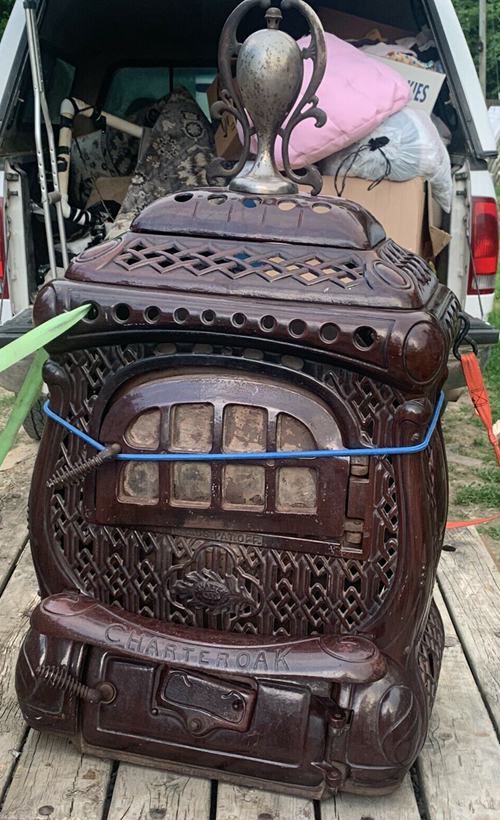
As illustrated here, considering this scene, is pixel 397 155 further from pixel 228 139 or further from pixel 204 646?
pixel 204 646

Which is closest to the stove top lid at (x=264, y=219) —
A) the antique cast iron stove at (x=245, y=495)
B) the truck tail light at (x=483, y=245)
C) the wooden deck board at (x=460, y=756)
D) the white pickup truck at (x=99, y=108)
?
the antique cast iron stove at (x=245, y=495)

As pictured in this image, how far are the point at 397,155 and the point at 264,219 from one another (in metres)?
1.67

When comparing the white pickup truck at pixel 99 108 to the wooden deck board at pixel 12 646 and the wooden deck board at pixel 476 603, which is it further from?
the wooden deck board at pixel 12 646

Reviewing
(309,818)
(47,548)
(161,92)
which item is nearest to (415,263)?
(47,548)

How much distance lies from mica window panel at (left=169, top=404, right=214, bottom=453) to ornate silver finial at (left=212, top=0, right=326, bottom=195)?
1.64 ft

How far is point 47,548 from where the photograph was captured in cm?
193

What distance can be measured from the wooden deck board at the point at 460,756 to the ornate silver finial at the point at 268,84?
3.85 ft

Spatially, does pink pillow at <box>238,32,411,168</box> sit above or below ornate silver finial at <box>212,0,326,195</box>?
below

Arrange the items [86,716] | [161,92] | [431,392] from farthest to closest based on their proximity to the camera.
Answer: [161,92]
[86,716]
[431,392]

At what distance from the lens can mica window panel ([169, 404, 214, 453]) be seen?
1.79 meters

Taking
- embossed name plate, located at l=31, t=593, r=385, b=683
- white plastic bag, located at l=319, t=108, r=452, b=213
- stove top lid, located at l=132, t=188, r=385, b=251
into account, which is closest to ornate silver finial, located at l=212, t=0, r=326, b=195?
stove top lid, located at l=132, t=188, r=385, b=251

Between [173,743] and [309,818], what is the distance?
294 mm

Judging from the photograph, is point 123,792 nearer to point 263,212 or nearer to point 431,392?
point 431,392

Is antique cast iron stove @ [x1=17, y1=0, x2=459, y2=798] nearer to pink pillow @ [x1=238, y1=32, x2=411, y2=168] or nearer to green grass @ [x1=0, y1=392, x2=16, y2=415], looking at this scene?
pink pillow @ [x1=238, y1=32, x2=411, y2=168]
